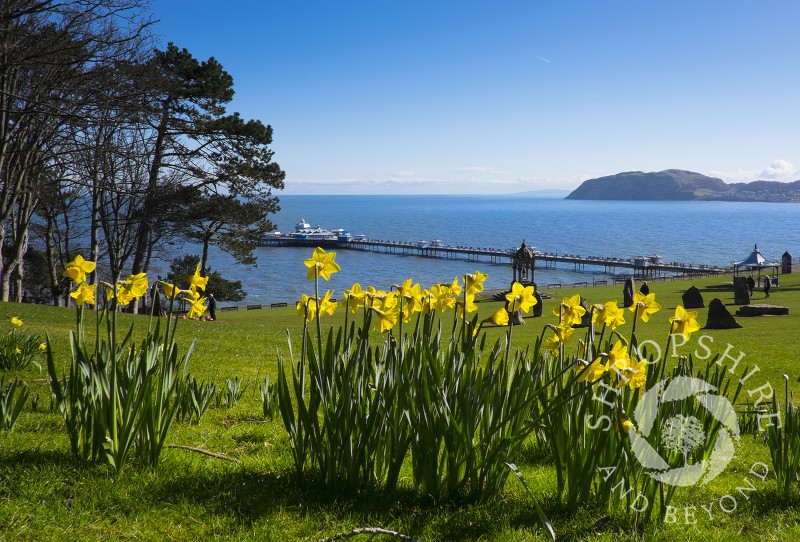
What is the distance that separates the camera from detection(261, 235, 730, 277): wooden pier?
207 feet

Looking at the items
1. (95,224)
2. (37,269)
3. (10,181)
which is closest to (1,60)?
(10,181)

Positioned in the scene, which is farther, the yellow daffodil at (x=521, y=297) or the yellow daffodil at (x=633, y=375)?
the yellow daffodil at (x=521, y=297)

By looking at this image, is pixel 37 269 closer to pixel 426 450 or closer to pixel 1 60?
pixel 1 60

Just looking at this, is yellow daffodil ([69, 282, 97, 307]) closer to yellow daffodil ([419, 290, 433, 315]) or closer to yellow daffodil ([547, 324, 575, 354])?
yellow daffodil ([419, 290, 433, 315])

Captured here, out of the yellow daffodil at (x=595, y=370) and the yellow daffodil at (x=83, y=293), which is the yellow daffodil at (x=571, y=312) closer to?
the yellow daffodil at (x=595, y=370)

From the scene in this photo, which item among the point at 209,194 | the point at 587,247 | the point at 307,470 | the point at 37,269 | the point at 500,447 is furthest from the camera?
the point at 587,247

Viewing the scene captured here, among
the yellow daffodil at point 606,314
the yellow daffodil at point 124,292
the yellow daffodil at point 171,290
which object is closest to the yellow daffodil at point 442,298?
the yellow daffodil at point 606,314

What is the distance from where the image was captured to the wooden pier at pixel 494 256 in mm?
62944

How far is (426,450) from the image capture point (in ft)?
10.1

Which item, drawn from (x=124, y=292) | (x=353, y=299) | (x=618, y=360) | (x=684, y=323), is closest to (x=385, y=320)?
(x=353, y=299)

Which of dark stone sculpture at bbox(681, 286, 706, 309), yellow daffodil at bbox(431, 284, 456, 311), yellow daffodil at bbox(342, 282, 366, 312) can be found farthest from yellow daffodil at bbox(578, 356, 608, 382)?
dark stone sculpture at bbox(681, 286, 706, 309)

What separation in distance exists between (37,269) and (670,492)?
34.3 m

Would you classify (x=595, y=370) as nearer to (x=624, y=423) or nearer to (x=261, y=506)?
(x=624, y=423)

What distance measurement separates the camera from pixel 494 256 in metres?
84.7
